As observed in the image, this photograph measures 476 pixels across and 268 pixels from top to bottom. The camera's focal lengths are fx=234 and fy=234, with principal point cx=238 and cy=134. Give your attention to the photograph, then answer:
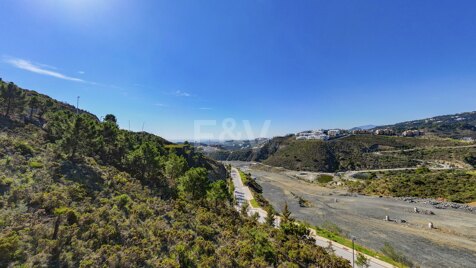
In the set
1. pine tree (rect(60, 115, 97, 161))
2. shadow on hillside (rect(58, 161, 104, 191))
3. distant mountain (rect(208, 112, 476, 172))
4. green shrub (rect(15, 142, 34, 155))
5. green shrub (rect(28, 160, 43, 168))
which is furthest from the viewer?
distant mountain (rect(208, 112, 476, 172))

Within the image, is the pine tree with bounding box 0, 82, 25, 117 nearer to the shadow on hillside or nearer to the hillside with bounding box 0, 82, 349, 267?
the hillside with bounding box 0, 82, 349, 267

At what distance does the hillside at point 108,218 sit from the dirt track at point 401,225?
2103 centimetres

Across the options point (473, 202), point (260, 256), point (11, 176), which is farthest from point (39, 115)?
point (473, 202)

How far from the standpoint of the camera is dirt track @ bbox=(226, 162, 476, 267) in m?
34.8

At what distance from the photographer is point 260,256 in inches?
799

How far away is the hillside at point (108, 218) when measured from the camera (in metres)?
15.3

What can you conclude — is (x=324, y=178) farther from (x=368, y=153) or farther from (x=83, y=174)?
(x=83, y=174)

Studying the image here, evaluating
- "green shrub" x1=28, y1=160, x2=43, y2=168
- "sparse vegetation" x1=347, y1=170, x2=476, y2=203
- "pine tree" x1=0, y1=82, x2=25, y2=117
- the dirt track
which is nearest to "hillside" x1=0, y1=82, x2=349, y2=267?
"green shrub" x1=28, y1=160, x2=43, y2=168

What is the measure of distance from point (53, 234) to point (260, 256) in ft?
51.1

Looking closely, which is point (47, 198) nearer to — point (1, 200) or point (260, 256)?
point (1, 200)

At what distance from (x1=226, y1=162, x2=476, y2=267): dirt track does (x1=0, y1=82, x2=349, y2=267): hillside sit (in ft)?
69.0

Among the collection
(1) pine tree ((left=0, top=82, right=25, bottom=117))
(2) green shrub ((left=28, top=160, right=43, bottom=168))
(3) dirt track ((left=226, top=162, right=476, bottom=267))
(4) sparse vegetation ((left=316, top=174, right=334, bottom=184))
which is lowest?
(3) dirt track ((left=226, top=162, right=476, bottom=267))

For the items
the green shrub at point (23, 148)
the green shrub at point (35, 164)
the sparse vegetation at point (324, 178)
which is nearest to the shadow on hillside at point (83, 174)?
the green shrub at point (35, 164)

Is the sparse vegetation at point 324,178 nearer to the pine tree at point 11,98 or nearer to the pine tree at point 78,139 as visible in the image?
the pine tree at point 78,139
